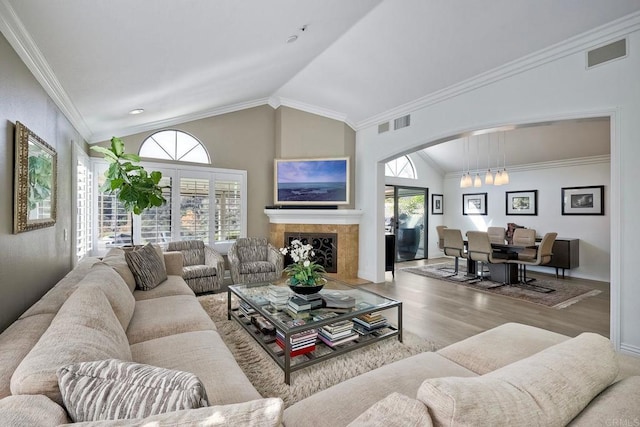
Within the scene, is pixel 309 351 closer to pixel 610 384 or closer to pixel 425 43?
pixel 610 384

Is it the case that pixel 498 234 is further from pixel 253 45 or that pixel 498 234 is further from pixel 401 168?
pixel 253 45

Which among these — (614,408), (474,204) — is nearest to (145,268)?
(614,408)

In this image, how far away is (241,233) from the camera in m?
5.66

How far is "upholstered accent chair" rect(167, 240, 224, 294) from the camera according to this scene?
426cm

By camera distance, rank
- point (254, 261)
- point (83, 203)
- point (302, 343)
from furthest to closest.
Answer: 1. point (254, 261)
2. point (83, 203)
3. point (302, 343)

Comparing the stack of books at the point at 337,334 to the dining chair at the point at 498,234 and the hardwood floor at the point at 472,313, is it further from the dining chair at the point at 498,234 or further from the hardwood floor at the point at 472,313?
the dining chair at the point at 498,234

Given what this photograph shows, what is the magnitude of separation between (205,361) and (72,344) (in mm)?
668

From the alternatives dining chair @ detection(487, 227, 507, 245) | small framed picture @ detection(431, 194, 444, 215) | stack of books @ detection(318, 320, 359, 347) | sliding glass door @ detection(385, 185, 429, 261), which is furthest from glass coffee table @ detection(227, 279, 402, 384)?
small framed picture @ detection(431, 194, 444, 215)

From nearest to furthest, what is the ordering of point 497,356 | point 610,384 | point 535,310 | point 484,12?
point 610,384 → point 497,356 → point 484,12 → point 535,310

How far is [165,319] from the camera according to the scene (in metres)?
2.26

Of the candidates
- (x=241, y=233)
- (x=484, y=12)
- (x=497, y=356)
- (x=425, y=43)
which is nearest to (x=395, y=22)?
(x=425, y=43)

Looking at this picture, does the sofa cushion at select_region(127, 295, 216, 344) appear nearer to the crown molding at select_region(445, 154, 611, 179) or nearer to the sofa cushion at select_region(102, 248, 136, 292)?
the sofa cushion at select_region(102, 248, 136, 292)

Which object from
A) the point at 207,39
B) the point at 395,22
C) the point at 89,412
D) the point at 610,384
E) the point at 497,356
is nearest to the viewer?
the point at 89,412

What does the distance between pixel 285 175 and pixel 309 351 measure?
3.78 metres
